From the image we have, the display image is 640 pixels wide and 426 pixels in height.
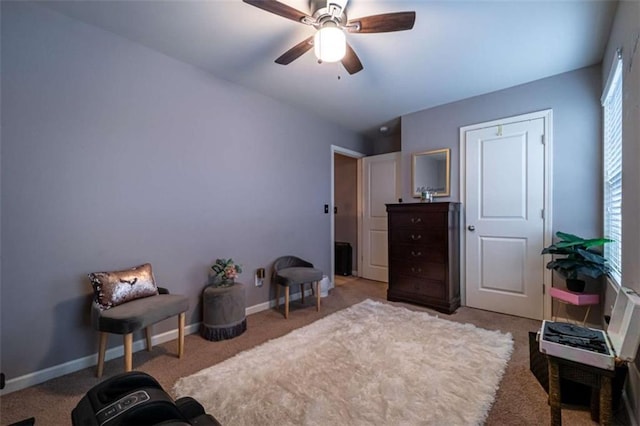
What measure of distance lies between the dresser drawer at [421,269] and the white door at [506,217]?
0.42 meters

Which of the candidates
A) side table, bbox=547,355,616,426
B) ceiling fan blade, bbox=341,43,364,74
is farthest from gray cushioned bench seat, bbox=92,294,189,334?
side table, bbox=547,355,616,426

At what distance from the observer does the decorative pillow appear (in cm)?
185

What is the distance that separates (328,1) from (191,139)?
5.41 feet

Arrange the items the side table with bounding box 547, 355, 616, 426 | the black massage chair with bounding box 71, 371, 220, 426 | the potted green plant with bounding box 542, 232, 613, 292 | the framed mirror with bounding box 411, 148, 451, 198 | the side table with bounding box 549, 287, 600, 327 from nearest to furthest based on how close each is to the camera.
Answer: the black massage chair with bounding box 71, 371, 220, 426, the side table with bounding box 547, 355, 616, 426, the potted green plant with bounding box 542, 232, 613, 292, the side table with bounding box 549, 287, 600, 327, the framed mirror with bounding box 411, 148, 451, 198

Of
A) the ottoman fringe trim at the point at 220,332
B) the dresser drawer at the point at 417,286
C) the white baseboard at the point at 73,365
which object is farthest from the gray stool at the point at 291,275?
the dresser drawer at the point at 417,286

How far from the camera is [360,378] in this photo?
1798 millimetres

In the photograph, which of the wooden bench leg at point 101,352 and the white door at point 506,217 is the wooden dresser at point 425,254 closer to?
the white door at point 506,217

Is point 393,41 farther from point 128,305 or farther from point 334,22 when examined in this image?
point 128,305

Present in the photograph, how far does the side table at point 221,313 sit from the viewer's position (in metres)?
2.40

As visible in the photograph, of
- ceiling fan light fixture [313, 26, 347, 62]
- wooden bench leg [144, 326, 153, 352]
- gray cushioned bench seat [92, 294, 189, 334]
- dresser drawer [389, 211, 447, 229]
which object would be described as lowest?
wooden bench leg [144, 326, 153, 352]

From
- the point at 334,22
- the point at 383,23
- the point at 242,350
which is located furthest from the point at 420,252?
the point at 334,22

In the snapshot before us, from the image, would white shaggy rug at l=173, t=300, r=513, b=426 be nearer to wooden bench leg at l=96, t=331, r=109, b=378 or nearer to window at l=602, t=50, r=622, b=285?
wooden bench leg at l=96, t=331, r=109, b=378

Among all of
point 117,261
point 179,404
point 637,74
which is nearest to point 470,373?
point 179,404

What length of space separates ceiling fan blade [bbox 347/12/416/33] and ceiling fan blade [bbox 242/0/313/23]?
0.30 metres
